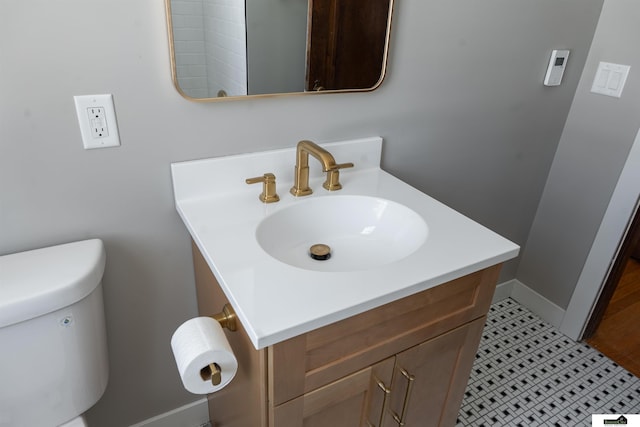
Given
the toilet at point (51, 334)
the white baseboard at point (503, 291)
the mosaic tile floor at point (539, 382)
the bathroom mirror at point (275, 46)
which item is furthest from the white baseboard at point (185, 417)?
the white baseboard at point (503, 291)

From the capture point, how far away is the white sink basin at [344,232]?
1.05m

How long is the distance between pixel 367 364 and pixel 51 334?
2.19 feet

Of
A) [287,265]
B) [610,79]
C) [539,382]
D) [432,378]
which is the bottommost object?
[539,382]

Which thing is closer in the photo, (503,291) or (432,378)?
(432,378)

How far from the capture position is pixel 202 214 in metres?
1.04

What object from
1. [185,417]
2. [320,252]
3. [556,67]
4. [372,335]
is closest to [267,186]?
[320,252]

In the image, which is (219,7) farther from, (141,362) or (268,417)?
(141,362)

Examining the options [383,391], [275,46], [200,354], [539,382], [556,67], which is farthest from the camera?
[539,382]

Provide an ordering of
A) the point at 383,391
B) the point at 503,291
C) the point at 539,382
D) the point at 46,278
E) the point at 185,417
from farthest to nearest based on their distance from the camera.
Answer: the point at 503,291 < the point at 539,382 < the point at 185,417 < the point at 383,391 < the point at 46,278

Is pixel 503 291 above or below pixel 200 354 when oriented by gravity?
below

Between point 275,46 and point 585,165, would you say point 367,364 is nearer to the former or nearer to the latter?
point 275,46

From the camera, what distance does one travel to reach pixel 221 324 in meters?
0.90

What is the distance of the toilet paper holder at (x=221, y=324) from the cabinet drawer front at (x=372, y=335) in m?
0.10

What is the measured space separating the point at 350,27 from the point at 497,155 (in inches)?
34.4
